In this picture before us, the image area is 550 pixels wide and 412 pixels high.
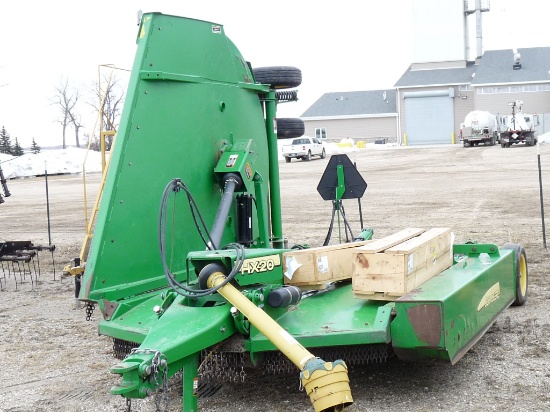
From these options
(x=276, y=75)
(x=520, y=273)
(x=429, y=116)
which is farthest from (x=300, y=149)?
(x=520, y=273)

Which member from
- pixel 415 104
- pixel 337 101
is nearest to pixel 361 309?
pixel 415 104

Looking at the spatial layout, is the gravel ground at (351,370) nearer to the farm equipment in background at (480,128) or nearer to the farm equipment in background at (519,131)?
the farm equipment in background at (519,131)

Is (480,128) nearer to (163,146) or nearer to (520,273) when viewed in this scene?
(520,273)

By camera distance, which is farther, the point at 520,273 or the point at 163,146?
the point at 520,273

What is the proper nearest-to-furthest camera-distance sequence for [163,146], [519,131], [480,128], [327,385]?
[327,385]
[163,146]
[519,131]
[480,128]

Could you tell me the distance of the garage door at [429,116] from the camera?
60.6m

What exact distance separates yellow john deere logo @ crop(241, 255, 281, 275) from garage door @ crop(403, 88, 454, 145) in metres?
57.1

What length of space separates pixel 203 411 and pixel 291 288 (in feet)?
3.24

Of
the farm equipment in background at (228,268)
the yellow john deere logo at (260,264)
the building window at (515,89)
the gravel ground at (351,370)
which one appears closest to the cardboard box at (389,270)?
the farm equipment in background at (228,268)

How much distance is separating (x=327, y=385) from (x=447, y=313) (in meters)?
Answer: 1.13

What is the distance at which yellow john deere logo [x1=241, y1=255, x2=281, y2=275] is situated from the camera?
4846 mm

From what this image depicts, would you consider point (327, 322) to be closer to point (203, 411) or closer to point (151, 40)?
point (203, 411)

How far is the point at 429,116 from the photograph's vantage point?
61344 millimetres

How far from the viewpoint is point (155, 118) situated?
5.87m
